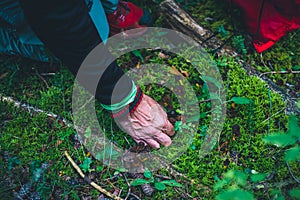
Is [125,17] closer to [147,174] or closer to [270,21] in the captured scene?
[270,21]

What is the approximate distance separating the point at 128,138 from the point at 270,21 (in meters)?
1.32

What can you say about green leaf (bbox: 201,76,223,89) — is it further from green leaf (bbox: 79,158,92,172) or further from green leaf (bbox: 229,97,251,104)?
green leaf (bbox: 79,158,92,172)

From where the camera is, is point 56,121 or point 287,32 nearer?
point 56,121

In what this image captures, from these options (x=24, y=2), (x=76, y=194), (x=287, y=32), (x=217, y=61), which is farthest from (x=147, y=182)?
(x=287, y=32)

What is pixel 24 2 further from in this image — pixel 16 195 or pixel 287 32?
pixel 287 32

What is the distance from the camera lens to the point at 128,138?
2.13m

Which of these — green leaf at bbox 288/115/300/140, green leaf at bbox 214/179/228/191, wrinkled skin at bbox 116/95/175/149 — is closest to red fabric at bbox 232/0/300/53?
wrinkled skin at bbox 116/95/175/149

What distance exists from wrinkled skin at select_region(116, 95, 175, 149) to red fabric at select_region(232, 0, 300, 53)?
0.94m

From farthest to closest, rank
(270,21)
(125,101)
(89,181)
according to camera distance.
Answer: (270,21) < (89,181) < (125,101)

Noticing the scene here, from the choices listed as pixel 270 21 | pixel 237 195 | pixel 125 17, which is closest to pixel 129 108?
pixel 125 17

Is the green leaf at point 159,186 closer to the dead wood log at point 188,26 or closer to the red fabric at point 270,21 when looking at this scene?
the dead wood log at point 188,26

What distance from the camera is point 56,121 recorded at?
7.22 feet

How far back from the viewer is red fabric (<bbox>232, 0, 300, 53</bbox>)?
7.55 feet

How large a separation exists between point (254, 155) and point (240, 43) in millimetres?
823
